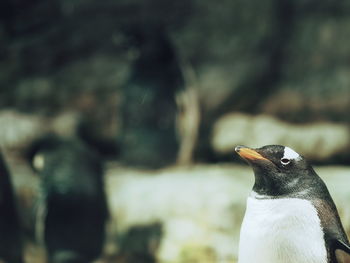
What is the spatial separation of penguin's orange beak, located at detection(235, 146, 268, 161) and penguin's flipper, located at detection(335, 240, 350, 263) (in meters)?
0.43

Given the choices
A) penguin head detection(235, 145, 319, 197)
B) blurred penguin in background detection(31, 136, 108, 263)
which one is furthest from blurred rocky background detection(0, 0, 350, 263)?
penguin head detection(235, 145, 319, 197)

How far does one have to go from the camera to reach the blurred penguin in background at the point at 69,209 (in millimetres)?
3836

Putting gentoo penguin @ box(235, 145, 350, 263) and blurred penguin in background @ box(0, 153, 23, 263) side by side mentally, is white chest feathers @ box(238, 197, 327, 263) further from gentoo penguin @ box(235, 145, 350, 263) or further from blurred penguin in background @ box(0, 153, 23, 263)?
blurred penguin in background @ box(0, 153, 23, 263)

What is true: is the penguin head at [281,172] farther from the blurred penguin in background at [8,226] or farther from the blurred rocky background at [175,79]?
the blurred rocky background at [175,79]

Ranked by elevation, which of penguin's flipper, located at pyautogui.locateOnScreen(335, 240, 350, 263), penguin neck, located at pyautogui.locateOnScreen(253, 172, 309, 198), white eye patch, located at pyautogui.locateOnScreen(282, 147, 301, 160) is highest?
white eye patch, located at pyautogui.locateOnScreen(282, 147, 301, 160)

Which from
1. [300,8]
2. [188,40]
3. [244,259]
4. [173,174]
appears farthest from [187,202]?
[300,8]

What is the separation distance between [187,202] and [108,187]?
67cm

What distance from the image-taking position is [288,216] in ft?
7.15

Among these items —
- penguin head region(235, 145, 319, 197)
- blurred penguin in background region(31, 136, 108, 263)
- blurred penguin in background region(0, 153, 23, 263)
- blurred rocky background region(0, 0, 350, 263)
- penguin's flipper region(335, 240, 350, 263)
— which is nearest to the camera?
penguin's flipper region(335, 240, 350, 263)

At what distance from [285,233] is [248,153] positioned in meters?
0.33

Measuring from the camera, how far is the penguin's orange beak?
2160 millimetres

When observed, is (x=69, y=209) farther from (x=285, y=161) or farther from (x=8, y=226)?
(x=285, y=161)

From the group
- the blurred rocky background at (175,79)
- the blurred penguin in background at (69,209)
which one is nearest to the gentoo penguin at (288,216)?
the blurred penguin in background at (69,209)

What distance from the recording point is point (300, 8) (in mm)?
5715
